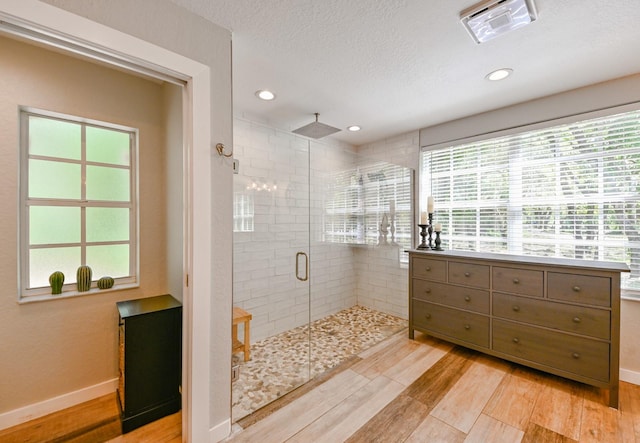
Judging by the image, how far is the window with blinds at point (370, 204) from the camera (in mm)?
3035

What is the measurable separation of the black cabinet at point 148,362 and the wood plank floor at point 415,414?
91 mm

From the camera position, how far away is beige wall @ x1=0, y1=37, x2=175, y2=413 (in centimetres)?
174

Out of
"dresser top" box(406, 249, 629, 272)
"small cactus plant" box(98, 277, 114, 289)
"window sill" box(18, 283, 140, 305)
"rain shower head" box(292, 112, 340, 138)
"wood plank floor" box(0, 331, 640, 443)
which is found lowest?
"wood plank floor" box(0, 331, 640, 443)

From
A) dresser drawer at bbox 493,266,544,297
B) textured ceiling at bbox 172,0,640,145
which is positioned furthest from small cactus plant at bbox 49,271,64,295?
dresser drawer at bbox 493,266,544,297

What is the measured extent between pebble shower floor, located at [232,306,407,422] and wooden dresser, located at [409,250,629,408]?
0.61 metres

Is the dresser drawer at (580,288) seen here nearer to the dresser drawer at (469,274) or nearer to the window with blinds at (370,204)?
the dresser drawer at (469,274)

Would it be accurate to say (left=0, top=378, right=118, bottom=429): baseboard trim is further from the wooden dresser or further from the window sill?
the wooden dresser

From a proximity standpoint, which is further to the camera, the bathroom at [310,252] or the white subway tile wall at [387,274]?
the white subway tile wall at [387,274]

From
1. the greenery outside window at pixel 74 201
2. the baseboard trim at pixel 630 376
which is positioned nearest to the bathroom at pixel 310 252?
the greenery outside window at pixel 74 201

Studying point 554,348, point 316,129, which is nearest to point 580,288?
point 554,348

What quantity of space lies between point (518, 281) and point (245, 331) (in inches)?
91.2

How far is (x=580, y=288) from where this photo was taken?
2.02 meters

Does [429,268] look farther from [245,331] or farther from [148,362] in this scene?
[148,362]

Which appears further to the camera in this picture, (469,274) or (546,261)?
(469,274)
